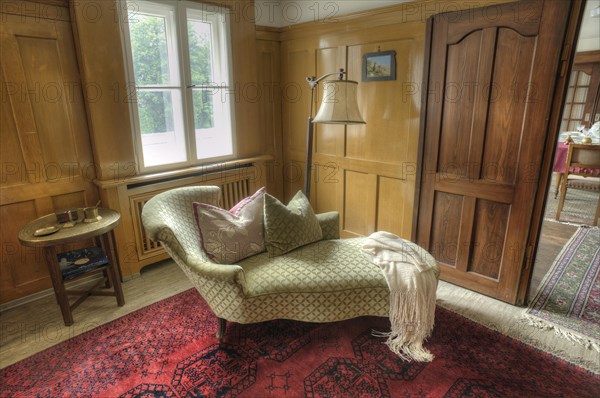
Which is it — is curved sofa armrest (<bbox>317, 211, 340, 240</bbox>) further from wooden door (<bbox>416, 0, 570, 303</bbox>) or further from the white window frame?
the white window frame

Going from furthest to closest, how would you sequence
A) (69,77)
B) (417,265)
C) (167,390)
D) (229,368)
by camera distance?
1. (69,77)
2. (417,265)
3. (229,368)
4. (167,390)

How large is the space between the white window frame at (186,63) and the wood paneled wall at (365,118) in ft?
2.08

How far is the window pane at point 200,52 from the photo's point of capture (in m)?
2.98

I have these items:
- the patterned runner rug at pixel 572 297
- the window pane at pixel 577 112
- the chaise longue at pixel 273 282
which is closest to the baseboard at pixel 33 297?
the chaise longue at pixel 273 282

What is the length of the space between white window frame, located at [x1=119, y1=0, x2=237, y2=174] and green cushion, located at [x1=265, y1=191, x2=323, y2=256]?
117 centimetres

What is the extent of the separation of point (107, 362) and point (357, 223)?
7.17 ft

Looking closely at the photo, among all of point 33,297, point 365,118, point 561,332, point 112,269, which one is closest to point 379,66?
point 365,118

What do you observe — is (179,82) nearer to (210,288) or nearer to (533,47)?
(210,288)

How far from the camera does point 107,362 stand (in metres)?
1.97

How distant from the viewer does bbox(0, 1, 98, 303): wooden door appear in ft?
7.41

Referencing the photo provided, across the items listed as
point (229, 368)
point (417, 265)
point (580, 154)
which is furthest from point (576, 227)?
point (229, 368)

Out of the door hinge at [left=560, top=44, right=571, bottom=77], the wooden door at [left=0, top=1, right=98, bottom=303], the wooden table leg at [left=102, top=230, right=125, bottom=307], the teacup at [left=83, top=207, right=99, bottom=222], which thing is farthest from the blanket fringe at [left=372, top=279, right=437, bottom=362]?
the wooden door at [left=0, top=1, right=98, bottom=303]

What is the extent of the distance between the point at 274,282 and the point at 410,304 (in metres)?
0.76

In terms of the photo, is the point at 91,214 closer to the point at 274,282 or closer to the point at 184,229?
the point at 184,229
